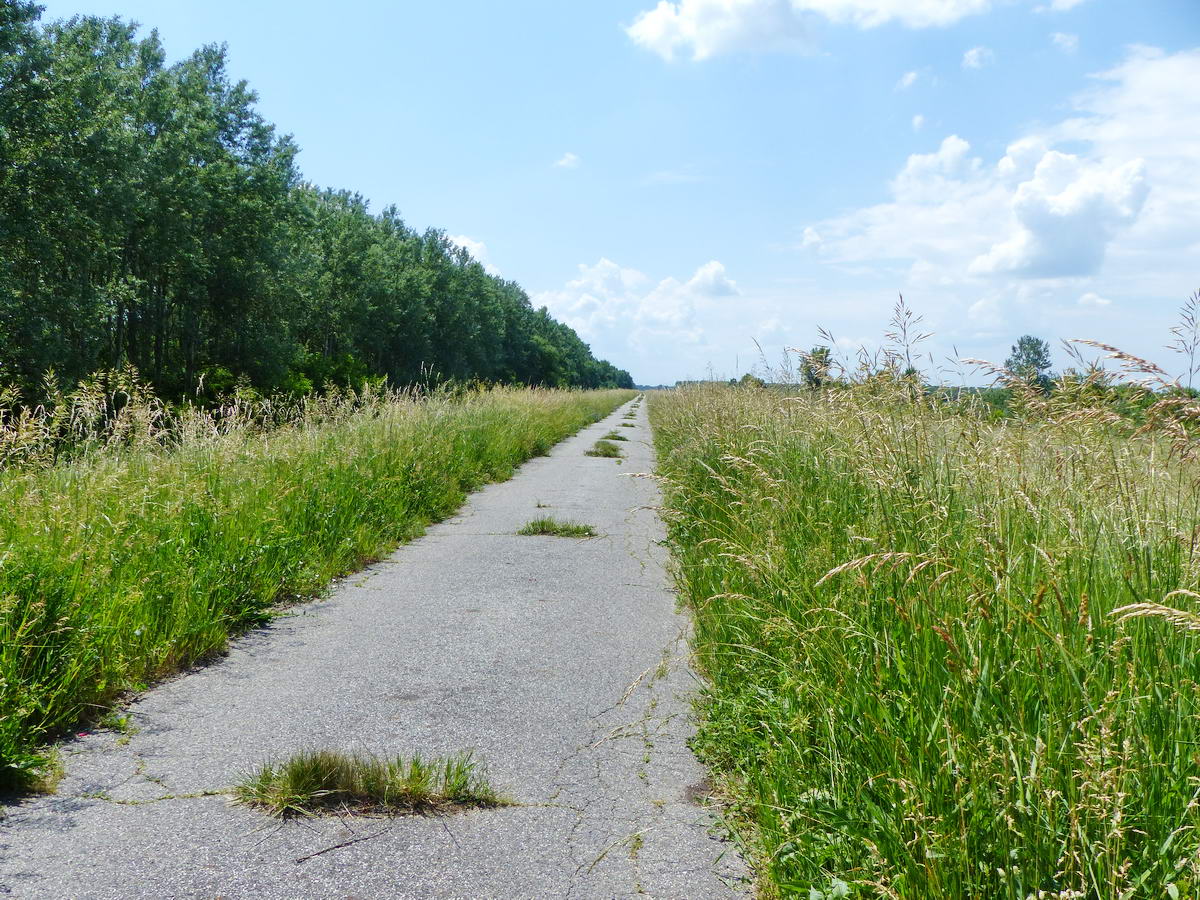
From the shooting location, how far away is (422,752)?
342 cm

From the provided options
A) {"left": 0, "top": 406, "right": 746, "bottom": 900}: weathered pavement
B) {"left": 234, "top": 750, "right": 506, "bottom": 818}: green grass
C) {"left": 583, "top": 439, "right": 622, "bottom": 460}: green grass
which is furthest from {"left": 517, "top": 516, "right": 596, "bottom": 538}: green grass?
{"left": 583, "top": 439, "right": 622, "bottom": 460}: green grass

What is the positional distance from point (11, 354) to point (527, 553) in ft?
57.8

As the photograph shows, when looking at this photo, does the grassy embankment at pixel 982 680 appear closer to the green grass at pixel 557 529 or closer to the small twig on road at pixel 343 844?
the small twig on road at pixel 343 844

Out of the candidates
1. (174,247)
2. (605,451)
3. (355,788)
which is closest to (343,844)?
(355,788)

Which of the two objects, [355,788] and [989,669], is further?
[355,788]

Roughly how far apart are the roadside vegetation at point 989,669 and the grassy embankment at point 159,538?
2924 millimetres

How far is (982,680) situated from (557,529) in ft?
22.2

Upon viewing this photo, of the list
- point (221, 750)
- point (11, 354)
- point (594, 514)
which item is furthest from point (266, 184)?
point (221, 750)

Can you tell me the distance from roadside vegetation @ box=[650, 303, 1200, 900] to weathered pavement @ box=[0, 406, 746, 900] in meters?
0.35

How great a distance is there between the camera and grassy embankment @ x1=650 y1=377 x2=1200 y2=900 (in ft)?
6.31

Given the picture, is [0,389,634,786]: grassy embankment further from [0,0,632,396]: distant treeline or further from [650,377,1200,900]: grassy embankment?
[0,0,632,396]: distant treeline

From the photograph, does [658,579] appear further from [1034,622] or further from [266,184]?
[266,184]

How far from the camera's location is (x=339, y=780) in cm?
305

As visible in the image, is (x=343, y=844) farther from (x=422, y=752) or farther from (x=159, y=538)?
(x=159, y=538)
